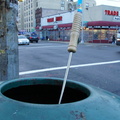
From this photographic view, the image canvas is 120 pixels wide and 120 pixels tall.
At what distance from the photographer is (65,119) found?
1.19m

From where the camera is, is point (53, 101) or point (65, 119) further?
point (53, 101)

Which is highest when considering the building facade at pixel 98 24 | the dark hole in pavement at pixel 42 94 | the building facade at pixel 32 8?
the building facade at pixel 32 8

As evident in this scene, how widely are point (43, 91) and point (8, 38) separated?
1750mm

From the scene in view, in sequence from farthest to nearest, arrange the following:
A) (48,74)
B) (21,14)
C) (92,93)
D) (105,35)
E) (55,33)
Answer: (21,14) → (55,33) → (105,35) → (48,74) → (92,93)

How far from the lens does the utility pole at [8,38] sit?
11.0ft

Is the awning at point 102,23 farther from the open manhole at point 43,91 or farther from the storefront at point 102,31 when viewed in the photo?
the open manhole at point 43,91

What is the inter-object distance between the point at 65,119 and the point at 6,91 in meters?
0.80

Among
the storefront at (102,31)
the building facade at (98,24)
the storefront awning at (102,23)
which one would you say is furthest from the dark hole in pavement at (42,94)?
the storefront at (102,31)

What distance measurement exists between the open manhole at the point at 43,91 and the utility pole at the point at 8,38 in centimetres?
167

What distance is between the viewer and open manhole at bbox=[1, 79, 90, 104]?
6.18 feet

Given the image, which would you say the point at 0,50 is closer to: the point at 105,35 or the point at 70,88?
the point at 70,88

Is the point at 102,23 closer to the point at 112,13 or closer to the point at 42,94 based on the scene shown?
the point at 112,13

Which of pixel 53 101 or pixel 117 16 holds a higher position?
pixel 117 16

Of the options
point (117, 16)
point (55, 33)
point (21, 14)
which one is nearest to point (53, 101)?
point (117, 16)
